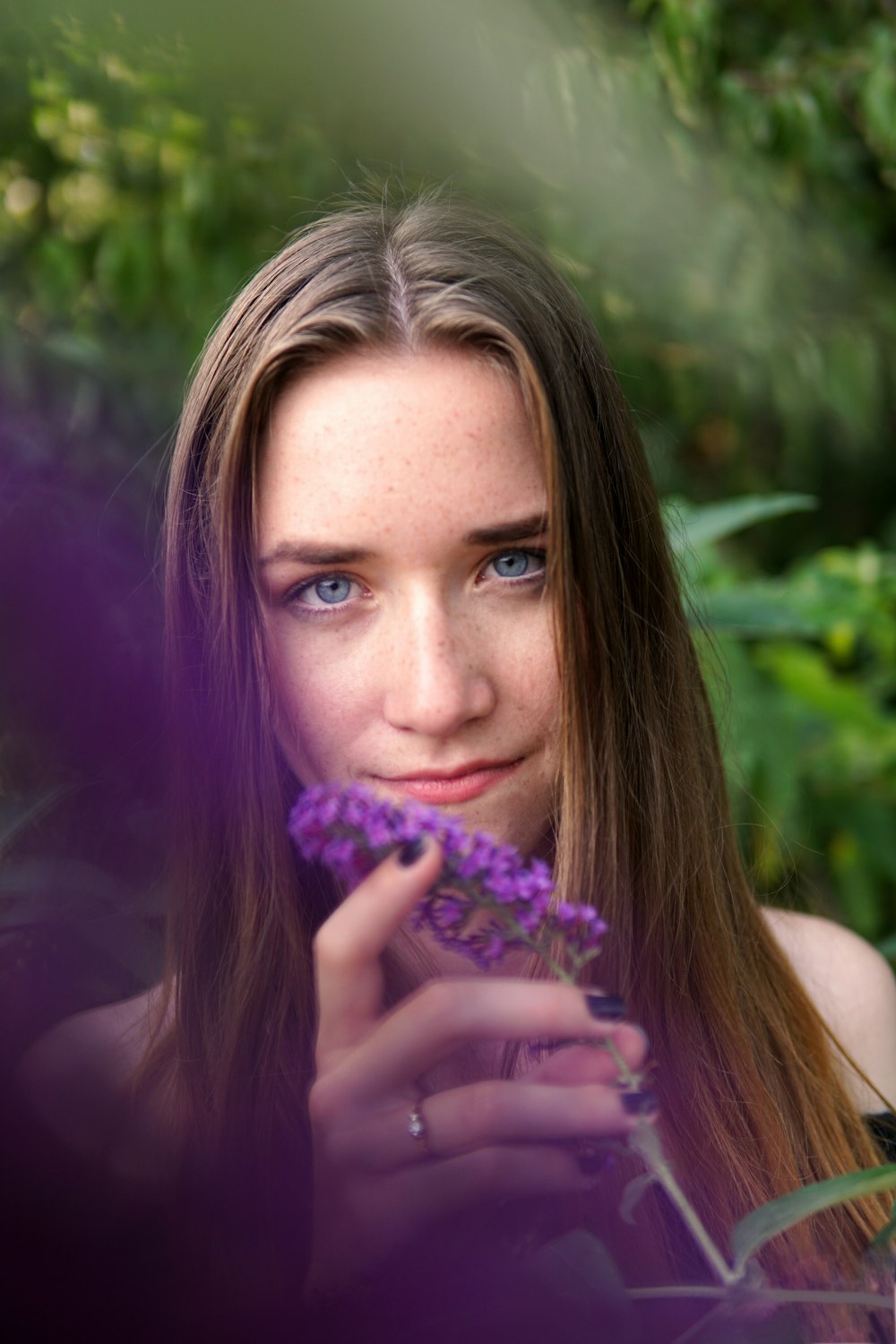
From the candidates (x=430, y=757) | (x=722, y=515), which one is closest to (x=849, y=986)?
(x=722, y=515)

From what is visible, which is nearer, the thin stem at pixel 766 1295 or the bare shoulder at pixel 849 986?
the thin stem at pixel 766 1295

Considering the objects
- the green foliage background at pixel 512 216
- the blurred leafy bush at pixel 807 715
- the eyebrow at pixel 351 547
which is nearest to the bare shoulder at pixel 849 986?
the green foliage background at pixel 512 216

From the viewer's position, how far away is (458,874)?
36cm

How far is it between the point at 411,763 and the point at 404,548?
0.09m

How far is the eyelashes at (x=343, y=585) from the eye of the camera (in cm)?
49

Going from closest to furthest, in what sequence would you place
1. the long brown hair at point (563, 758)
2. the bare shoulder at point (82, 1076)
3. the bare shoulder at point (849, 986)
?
the bare shoulder at point (82, 1076) → the long brown hair at point (563, 758) → the bare shoulder at point (849, 986)

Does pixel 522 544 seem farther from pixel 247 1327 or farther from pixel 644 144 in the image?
pixel 644 144

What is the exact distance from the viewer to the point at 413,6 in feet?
1.46

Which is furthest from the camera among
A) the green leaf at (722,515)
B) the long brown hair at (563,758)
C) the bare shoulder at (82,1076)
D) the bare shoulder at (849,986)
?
the green leaf at (722,515)

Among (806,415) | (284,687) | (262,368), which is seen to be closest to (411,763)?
(284,687)

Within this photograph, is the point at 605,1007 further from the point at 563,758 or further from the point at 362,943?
the point at 563,758

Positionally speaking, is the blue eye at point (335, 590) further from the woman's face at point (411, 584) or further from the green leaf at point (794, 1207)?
the green leaf at point (794, 1207)

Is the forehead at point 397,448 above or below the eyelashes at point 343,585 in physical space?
above

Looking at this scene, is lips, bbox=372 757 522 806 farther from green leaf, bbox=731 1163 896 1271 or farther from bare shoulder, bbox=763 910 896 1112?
bare shoulder, bbox=763 910 896 1112
